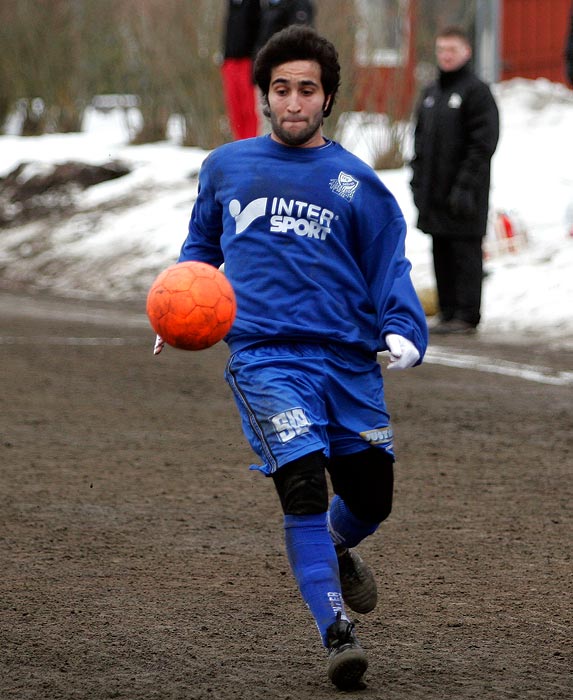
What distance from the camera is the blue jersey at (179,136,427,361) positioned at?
407 centimetres

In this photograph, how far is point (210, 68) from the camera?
17828 mm

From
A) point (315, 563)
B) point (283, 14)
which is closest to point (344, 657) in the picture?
point (315, 563)

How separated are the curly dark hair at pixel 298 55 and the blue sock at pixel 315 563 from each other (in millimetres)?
1246

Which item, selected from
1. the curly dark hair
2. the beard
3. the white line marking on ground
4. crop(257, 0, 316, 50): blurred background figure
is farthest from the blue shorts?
crop(257, 0, 316, 50): blurred background figure

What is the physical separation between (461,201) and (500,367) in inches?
53.8

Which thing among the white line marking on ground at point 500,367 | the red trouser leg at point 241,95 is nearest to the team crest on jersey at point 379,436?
the white line marking on ground at point 500,367

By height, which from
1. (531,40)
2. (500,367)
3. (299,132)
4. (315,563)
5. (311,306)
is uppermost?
(299,132)

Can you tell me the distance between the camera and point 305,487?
3873mm

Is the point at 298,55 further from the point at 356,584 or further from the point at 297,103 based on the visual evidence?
the point at 356,584

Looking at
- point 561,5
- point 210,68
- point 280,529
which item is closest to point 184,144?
point 210,68

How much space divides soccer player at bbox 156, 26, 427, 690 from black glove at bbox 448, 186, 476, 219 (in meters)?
6.05

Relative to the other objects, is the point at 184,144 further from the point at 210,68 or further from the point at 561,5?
the point at 561,5

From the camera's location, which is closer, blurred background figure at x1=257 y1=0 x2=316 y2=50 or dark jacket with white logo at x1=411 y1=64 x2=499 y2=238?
dark jacket with white logo at x1=411 y1=64 x2=499 y2=238

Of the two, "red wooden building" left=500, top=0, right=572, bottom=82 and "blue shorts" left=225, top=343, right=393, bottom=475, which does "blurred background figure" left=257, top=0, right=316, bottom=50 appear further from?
"blue shorts" left=225, top=343, right=393, bottom=475
